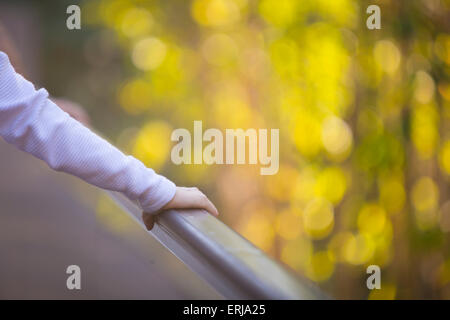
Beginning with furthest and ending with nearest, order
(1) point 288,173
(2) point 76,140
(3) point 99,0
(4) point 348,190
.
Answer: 1. (3) point 99,0
2. (1) point 288,173
3. (4) point 348,190
4. (2) point 76,140

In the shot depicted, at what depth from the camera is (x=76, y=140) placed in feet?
2.04

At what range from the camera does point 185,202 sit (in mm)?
656

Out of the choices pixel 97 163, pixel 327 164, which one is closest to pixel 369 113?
pixel 327 164

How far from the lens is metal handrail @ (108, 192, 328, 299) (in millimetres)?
473

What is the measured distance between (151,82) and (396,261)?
1290 mm

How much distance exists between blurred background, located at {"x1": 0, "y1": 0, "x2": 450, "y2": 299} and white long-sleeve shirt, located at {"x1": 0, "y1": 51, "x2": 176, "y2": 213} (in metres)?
0.56
